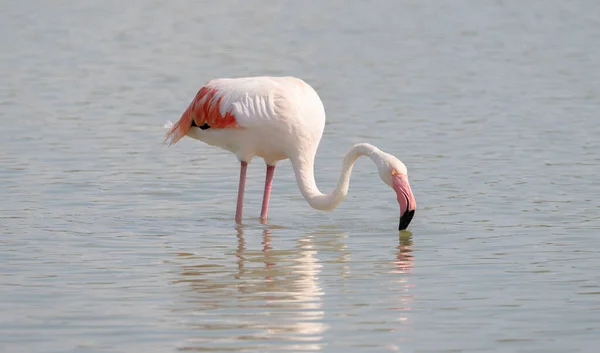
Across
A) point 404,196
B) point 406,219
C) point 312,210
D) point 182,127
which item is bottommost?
point 312,210

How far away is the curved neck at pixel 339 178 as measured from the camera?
9.67m

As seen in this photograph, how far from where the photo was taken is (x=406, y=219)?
9.37m

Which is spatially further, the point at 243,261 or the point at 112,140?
the point at 112,140

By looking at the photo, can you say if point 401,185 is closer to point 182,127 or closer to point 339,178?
point 339,178

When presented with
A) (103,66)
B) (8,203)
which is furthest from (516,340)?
(103,66)

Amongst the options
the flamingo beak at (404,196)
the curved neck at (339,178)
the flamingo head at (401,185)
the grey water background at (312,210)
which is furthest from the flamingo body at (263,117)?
the flamingo beak at (404,196)

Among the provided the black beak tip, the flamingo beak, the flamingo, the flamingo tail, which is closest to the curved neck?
the flamingo

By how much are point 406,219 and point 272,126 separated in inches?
54.7

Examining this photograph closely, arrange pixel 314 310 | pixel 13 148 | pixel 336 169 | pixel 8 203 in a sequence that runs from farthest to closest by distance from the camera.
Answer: pixel 13 148 → pixel 336 169 → pixel 8 203 → pixel 314 310

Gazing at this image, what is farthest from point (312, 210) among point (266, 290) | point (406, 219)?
point (266, 290)

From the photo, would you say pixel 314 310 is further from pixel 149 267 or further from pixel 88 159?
pixel 88 159

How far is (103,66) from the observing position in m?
20.8

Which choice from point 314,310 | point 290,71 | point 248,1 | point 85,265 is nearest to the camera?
point 314,310

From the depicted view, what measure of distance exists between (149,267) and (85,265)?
16.9 inches
